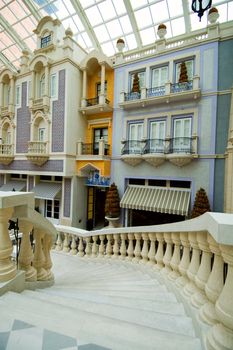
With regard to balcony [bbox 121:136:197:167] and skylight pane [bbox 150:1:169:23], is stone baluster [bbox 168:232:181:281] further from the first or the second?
skylight pane [bbox 150:1:169:23]

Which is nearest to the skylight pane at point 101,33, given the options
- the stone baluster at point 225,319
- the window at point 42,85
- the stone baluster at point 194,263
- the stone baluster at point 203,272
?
the window at point 42,85

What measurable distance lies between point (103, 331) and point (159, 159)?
7587mm

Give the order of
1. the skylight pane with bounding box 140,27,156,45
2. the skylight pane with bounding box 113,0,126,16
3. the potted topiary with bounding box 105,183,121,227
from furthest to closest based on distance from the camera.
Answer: the skylight pane with bounding box 140,27,156,45 → the skylight pane with bounding box 113,0,126,16 → the potted topiary with bounding box 105,183,121,227

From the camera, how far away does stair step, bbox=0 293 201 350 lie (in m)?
0.95

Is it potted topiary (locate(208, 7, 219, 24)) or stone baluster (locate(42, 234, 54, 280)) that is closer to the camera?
stone baluster (locate(42, 234, 54, 280))

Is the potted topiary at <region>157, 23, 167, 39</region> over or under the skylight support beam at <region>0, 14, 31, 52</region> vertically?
under

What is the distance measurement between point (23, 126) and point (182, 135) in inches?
364

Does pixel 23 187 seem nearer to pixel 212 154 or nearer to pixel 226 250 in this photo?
pixel 212 154

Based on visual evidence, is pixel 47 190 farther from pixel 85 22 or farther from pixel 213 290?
pixel 85 22

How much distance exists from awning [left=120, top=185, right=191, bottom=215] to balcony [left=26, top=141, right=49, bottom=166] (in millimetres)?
4879

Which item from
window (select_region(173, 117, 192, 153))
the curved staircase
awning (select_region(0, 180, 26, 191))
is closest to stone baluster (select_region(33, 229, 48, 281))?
the curved staircase

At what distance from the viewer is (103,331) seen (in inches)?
41.0

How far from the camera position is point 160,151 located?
27.7 ft

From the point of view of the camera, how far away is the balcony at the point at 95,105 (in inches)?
368
